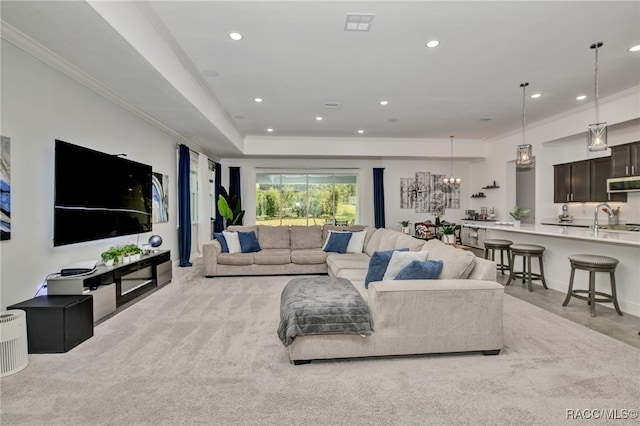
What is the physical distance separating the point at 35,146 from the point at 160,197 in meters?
2.57

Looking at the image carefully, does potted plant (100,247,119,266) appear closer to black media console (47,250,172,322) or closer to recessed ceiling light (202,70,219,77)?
black media console (47,250,172,322)

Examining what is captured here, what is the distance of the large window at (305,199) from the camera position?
9281 millimetres

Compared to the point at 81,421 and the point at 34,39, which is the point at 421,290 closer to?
the point at 81,421

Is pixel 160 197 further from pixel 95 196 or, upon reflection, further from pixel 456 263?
pixel 456 263

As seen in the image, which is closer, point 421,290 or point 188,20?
point 421,290

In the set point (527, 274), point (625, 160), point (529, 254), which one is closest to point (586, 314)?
point (529, 254)

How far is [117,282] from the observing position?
12.0ft

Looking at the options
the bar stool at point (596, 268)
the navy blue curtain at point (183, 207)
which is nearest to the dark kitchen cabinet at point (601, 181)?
the bar stool at point (596, 268)

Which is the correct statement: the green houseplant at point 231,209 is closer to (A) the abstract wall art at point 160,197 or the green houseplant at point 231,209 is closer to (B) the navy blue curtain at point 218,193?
(B) the navy blue curtain at point 218,193

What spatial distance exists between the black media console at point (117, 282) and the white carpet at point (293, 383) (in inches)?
14.5

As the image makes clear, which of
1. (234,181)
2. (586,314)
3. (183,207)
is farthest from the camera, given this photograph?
(234,181)

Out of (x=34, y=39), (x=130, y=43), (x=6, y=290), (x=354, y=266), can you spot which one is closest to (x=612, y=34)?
(x=354, y=266)

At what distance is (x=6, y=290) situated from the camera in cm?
272

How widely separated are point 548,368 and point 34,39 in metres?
4.80
